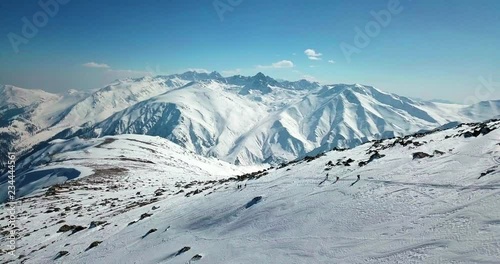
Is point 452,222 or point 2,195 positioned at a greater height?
point 2,195

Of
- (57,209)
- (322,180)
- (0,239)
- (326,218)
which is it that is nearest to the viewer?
(326,218)

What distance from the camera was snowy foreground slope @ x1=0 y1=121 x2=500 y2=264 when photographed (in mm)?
9430

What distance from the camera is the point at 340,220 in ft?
41.3

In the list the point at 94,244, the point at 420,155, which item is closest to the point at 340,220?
the point at 420,155

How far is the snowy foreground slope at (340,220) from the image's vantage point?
943 cm

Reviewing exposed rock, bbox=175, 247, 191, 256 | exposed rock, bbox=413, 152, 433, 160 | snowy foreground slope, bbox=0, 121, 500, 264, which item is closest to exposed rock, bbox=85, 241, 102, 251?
snowy foreground slope, bbox=0, 121, 500, 264

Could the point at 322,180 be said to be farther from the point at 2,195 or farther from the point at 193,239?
the point at 2,195

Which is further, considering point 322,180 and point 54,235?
point 54,235

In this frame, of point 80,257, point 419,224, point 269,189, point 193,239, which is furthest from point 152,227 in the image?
point 419,224

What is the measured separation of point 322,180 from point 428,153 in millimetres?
6197

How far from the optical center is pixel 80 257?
20.4m

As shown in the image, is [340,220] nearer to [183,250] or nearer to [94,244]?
[183,250]

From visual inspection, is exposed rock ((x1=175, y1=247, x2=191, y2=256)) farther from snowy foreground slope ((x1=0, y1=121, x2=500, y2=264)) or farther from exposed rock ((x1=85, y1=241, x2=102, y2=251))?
exposed rock ((x1=85, y1=241, x2=102, y2=251))

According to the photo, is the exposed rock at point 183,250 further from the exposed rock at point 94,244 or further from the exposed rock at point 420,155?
the exposed rock at point 420,155
